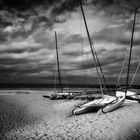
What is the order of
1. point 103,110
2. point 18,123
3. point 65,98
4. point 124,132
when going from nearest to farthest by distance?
point 124,132, point 18,123, point 103,110, point 65,98

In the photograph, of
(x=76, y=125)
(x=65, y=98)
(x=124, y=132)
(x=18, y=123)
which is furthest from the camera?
(x=65, y=98)

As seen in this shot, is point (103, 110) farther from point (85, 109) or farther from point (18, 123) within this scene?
point (18, 123)

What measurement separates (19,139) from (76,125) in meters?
4.89

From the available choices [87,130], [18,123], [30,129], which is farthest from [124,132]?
[18,123]

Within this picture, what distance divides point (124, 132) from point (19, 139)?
7693mm

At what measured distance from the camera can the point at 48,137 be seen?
9.80 metres

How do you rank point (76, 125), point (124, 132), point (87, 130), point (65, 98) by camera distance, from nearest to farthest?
point (124, 132)
point (87, 130)
point (76, 125)
point (65, 98)

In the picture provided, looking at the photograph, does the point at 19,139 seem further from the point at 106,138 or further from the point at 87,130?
the point at 106,138

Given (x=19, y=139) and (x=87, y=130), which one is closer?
(x=19, y=139)

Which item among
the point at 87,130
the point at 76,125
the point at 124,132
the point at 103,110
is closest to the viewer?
the point at 124,132

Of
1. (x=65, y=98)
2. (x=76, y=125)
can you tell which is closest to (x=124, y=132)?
(x=76, y=125)

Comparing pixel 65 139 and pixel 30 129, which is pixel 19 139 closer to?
pixel 30 129

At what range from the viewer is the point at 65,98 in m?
29.9

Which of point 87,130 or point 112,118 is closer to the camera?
point 87,130
